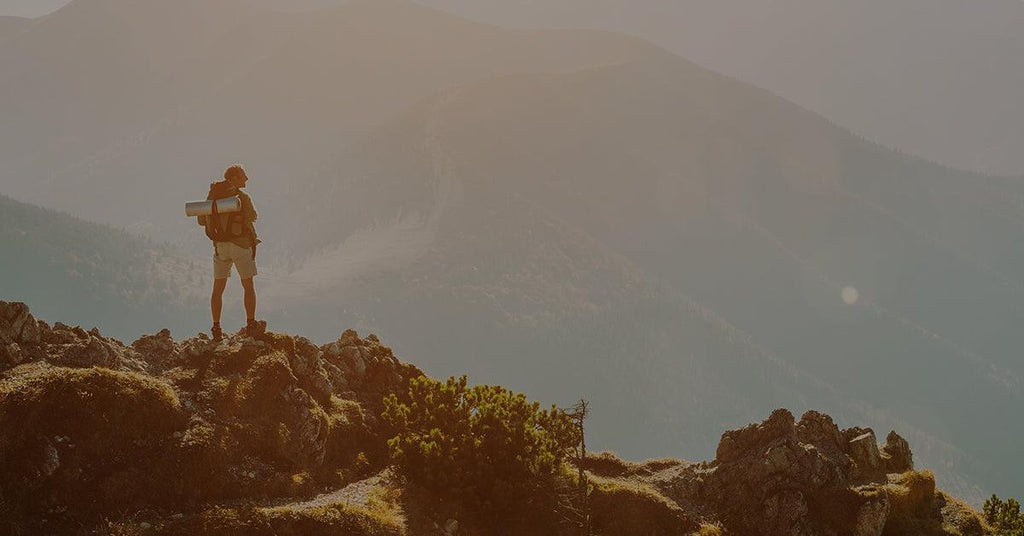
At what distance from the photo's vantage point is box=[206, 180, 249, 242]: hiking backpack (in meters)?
25.4

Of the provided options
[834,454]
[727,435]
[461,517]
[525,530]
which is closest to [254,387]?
[461,517]

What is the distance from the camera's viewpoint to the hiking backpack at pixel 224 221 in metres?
25.4

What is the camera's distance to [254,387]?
2603 centimetres

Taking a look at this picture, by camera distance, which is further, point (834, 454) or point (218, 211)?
point (834, 454)

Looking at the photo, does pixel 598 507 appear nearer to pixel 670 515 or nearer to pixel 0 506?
pixel 670 515

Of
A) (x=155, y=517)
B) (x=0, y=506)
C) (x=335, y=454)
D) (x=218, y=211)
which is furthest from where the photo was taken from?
(x=335, y=454)

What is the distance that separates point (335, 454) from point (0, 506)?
1031 cm

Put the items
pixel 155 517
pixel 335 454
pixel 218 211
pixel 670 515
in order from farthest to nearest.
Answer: pixel 670 515 < pixel 335 454 < pixel 218 211 < pixel 155 517

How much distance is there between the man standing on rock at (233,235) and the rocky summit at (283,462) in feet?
8.03

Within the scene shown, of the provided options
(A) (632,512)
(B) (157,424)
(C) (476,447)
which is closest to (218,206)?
(B) (157,424)

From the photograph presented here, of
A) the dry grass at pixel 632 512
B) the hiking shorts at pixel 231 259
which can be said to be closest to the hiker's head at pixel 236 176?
the hiking shorts at pixel 231 259

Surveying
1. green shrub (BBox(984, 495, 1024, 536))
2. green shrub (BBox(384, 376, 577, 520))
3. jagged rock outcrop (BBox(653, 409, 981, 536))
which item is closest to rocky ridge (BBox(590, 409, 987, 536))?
jagged rock outcrop (BBox(653, 409, 981, 536))

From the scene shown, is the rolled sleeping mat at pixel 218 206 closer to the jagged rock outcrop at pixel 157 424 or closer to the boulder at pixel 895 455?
the jagged rock outcrop at pixel 157 424

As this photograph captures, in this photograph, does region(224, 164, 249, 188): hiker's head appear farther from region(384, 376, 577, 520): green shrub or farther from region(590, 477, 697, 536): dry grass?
region(590, 477, 697, 536): dry grass
